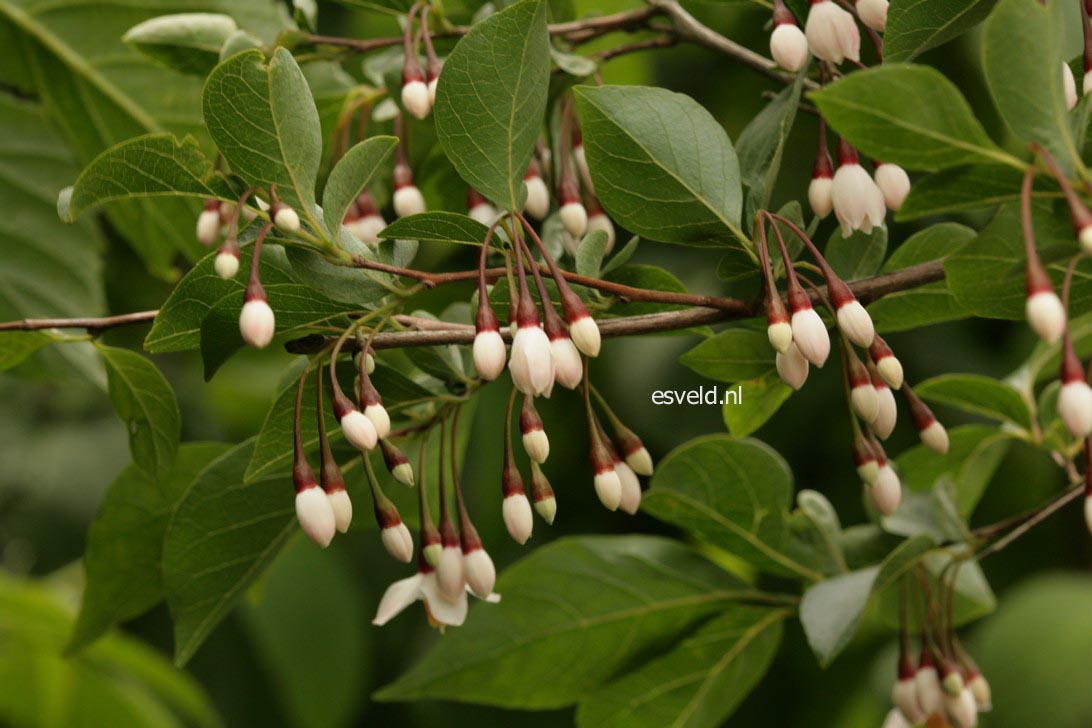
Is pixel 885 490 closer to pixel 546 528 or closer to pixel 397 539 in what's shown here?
pixel 397 539

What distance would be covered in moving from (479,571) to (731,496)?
0.28m

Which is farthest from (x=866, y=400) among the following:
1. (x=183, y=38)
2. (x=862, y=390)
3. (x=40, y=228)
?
(x=40, y=228)

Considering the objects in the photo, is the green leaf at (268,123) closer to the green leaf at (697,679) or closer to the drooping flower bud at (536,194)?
the drooping flower bud at (536,194)

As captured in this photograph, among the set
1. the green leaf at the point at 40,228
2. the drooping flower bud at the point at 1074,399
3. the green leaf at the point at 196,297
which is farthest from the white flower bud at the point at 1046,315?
the green leaf at the point at 40,228

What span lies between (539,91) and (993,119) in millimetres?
1654

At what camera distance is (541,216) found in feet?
2.79

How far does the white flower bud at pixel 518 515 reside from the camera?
2.17ft

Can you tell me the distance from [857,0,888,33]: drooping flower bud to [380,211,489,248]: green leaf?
9.1 inches

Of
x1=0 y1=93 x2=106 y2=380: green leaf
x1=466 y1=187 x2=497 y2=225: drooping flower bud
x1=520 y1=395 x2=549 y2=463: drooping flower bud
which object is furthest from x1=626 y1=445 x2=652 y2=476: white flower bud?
x1=0 y1=93 x2=106 y2=380: green leaf

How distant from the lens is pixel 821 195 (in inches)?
27.3

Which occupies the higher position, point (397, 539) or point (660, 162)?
point (660, 162)

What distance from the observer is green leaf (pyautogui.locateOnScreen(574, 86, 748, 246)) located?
60 centimetres

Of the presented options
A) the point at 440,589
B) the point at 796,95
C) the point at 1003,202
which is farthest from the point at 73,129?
the point at 1003,202

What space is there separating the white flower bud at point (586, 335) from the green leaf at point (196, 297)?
16cm
